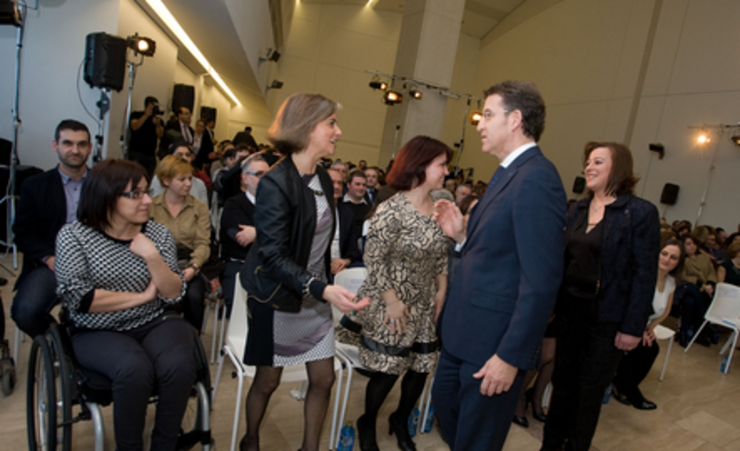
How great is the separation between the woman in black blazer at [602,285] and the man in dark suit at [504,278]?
0.89 m

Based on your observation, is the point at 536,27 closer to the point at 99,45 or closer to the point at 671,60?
the point at 671,60

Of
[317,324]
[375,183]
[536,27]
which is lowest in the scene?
[317,324]

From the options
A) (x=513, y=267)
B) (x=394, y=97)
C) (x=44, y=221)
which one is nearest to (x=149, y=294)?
(x=44, y=221)

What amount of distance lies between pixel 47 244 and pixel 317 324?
5.17ft

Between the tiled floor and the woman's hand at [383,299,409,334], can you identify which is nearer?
the woman's hand at [383,299,409,334]

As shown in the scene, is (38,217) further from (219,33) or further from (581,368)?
(219,33)

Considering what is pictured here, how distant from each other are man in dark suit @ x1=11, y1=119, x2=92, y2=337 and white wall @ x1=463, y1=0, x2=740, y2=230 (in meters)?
9.92

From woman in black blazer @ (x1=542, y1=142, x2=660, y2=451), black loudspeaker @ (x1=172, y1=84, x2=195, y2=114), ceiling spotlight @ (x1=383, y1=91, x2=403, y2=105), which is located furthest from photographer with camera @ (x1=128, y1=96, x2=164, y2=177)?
ceiling spotlight @ (x1=383, y1=91, x2=403, y2=105)

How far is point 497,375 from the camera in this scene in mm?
1317

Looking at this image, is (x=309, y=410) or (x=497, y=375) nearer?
(x=497, y=375)

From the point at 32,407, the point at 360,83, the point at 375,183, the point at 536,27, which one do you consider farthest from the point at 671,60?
the point at 32,407

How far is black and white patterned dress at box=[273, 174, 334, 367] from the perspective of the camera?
5.75 ft

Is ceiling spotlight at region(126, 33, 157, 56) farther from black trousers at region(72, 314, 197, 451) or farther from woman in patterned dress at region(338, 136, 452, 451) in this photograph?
black trousers at region(72, 314, 197, 451)

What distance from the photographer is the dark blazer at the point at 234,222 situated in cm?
297
